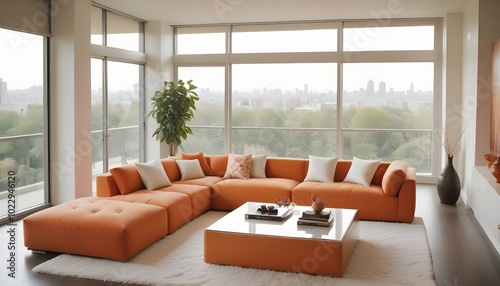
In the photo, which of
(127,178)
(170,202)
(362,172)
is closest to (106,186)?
(127,178)

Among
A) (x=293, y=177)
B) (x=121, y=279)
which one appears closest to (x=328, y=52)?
(x=293, y=177)

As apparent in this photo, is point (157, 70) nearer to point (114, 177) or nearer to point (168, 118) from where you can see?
point (168, 118)

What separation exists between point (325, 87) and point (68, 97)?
4.48 meters

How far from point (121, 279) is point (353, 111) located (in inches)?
236

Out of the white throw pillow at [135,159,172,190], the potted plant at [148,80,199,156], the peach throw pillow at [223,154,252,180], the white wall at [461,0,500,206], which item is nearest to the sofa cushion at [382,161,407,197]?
the white wall at [461,0,500,206]

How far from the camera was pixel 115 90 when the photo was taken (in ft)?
27.2

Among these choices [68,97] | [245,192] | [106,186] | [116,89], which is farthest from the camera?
[116,89]

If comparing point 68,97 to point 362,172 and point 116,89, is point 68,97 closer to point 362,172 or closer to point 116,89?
point 116,89

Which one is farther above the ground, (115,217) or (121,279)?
(115,217)

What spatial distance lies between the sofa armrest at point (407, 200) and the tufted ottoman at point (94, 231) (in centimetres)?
290

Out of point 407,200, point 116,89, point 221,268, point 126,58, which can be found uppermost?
point 126,58

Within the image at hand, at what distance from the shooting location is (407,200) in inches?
235

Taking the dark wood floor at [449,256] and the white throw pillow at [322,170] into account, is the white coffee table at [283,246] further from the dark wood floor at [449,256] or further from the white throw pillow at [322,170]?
the white throw pillow at [322,170]

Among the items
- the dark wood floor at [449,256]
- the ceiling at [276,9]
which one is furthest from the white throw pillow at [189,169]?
the ceiling at [276,9]
